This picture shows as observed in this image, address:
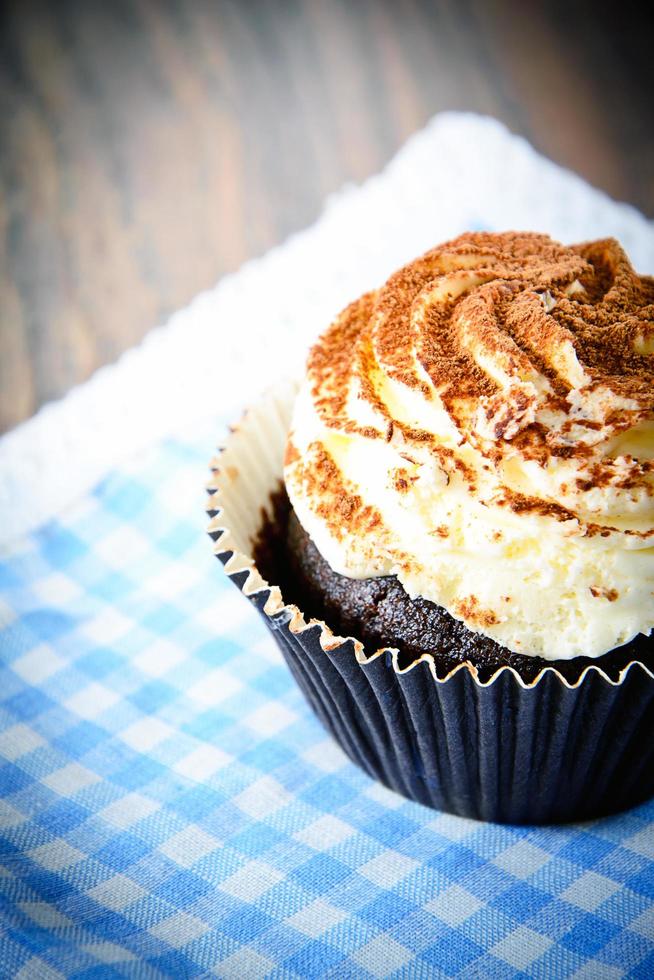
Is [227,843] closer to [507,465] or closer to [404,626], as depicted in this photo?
[404,626]

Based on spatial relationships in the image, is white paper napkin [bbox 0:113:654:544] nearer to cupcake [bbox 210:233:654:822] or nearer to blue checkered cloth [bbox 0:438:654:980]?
blue checkered cloth [bbox 0:438:654:980]

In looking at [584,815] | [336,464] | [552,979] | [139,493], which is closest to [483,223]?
[139,493]

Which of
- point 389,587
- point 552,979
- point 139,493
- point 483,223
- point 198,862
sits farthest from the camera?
point 483,223

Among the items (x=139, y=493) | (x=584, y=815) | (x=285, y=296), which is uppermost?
(x=285, y=296)

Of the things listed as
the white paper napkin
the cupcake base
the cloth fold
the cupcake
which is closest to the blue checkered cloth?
the cloth fold

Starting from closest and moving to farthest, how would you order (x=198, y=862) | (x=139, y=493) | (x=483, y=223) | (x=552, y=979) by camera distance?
(x=552, y=979) < (x=198, y=862) < (x=139, y=493) < (x=483, y=223)

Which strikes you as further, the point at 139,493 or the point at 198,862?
the point at 139,493

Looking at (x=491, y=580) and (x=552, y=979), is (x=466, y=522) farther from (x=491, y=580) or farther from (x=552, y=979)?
(x=552, y=979)
